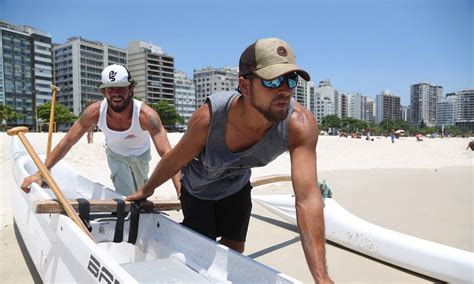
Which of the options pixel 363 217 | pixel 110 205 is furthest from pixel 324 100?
pixel 110 205

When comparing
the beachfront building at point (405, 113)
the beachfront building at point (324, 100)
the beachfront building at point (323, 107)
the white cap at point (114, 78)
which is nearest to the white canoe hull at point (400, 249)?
the white cap at point (114, 78)

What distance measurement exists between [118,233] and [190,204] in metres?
0.76

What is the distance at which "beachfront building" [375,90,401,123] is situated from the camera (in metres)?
136

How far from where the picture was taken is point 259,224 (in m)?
4.81

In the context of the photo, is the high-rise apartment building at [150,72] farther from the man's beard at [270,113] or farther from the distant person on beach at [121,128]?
the man's beard at [270,113]

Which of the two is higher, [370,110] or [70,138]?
[370,110]

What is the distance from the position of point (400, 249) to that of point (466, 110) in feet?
280

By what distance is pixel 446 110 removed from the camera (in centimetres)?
9981

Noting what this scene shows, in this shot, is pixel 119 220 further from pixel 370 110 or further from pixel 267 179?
pixel 370 110

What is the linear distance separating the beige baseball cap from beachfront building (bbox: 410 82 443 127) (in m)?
124

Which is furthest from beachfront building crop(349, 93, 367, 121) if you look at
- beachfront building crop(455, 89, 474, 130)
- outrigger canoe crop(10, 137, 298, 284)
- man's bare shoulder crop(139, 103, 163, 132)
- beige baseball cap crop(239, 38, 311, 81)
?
beige baseball cap crop(239, 38, 311, 81)

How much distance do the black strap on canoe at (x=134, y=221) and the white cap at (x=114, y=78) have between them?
1003 mm

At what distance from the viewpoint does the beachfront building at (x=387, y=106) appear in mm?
135875

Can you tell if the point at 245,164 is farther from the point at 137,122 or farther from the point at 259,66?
the point at 137,122
